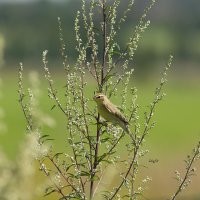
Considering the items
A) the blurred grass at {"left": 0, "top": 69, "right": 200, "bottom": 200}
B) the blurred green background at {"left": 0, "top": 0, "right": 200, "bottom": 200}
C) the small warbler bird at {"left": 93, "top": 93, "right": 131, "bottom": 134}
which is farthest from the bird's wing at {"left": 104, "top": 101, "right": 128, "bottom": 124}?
the blurred green background at {"left": 0, "top": 0, "right": 200, "bottom": 200}

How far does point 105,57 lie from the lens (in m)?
6.50

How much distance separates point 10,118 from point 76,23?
6133 cm

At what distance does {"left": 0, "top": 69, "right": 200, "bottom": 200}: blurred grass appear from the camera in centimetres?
3909

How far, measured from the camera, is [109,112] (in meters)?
6.59

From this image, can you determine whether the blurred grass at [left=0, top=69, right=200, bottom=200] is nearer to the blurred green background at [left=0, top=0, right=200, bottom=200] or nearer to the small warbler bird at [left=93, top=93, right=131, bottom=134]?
the blurred green background at [left=0, top=0, right=200, bottom=200]

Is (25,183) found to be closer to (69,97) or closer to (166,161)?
(69,97)

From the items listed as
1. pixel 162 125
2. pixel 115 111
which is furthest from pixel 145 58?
pixel 115 111

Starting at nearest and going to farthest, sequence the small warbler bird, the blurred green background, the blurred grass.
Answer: the small warbler bird → the blurred grass → the blurred green background

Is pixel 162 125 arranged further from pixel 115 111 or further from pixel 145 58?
pixel 115 111

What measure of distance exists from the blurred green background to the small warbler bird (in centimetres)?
A: 3953

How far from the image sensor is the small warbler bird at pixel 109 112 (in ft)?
21.0

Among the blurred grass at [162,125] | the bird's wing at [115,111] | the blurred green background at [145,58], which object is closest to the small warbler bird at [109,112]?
the bird's wing at [115,111]

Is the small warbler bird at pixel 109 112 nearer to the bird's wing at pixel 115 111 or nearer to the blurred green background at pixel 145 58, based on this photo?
the bird's wing at pixel 115 111

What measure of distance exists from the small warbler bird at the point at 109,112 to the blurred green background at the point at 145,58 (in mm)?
39534
